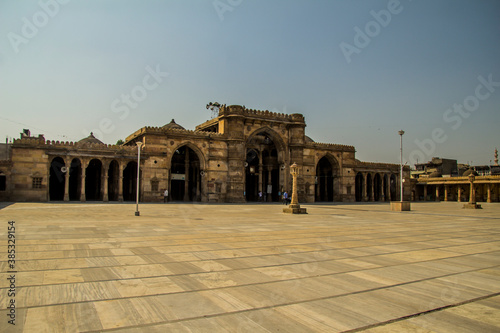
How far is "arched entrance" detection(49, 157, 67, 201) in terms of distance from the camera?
123 ft

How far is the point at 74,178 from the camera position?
139 ft

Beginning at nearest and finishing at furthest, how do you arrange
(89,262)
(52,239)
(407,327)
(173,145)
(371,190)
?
(407,327), (89,262), (52,239), (173,145), (371,190)

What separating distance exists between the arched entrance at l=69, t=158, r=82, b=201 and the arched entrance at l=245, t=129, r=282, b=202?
19455 mm

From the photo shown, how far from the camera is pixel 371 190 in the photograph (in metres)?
56.1

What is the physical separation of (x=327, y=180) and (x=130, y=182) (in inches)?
1118

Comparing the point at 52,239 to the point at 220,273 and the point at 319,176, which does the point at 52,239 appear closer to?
the point at 220,273

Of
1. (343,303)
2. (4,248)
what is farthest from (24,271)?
(343,303)

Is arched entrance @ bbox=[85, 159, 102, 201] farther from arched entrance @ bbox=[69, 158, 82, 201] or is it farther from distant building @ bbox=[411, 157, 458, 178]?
distant building @ bbox=[411, 157, 458, 178]

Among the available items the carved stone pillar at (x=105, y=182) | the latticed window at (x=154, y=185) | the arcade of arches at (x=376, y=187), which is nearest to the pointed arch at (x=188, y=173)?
the latticed window at (x=154, y=185)

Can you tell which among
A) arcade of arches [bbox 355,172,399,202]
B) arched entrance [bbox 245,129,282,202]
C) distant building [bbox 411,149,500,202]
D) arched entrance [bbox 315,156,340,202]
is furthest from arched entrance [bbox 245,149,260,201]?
distant building [bbox 411,149,500,202]

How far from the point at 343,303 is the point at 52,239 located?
8.94 m

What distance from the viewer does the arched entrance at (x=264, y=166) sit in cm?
4703

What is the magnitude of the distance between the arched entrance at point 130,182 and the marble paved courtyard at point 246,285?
96.7 feet

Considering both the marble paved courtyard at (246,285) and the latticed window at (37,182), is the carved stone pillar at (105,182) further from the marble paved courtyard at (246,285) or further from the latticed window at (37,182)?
the marble paved courtyard at (246,285)
